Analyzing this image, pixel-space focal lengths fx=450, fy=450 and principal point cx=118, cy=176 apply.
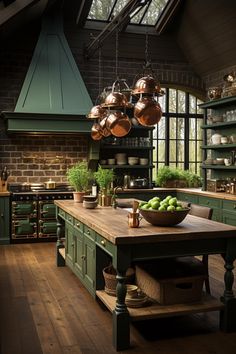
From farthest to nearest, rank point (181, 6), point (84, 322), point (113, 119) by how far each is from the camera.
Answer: point (181, 6)
point (113, 119)
point (84, 322)

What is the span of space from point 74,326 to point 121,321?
1.93 ft

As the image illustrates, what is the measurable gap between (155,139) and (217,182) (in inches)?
80.3

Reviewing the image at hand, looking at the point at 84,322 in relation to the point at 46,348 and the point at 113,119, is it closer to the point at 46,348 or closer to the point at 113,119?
the point at 46,348

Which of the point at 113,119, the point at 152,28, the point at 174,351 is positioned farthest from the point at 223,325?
the point at 152,28

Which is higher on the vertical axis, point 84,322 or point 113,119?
point 113,119

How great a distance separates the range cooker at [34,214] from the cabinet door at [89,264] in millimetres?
3052

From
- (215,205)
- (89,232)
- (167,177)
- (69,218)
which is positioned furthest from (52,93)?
(89,232)

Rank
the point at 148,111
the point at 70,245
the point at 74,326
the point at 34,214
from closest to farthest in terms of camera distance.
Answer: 1. the point at 74,326
2. the point at 148,111
3. the point at 70,245
4. the point at 34,214

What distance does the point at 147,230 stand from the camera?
3.53 metres

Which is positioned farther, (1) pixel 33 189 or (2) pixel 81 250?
(1) pixel 33 189

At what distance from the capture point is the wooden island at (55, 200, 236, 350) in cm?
334

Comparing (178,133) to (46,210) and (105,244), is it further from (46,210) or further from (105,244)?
(105,244)

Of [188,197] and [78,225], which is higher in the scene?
[188,197]

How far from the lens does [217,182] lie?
24.5 feet
